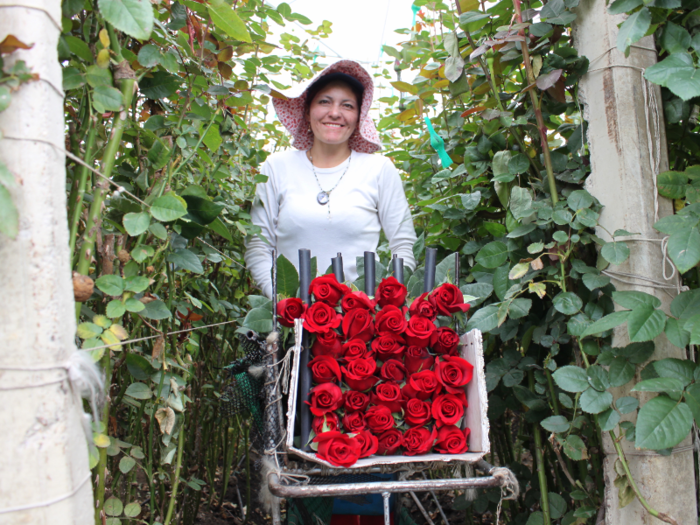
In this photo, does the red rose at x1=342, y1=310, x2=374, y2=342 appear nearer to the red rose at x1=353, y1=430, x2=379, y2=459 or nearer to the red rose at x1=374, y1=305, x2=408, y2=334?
the red rose at x1=374, y1=305, x2=408, y2=334

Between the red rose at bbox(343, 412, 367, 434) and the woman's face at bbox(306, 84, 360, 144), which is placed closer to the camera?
the red rose at bbox(343, 412, 367, 434)

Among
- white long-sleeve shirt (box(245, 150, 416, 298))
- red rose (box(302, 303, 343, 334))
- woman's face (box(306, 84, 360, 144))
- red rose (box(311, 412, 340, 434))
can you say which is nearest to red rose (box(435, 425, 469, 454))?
red rose (box(311, 412, 340, 434))

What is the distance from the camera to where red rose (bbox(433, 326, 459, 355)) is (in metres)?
1.14

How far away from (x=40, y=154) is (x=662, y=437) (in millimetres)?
1162

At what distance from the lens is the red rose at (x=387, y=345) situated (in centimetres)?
108

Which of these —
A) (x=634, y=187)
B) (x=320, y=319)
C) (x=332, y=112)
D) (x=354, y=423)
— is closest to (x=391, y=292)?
(x=320, y=319)

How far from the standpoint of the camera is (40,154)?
673 millimetres

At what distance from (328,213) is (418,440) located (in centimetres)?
104

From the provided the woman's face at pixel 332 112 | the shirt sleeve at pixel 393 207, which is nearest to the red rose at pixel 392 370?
the shirt sleeve at pixel 393 207

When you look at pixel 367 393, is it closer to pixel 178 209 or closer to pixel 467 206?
pixel 178 209

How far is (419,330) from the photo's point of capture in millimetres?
1096

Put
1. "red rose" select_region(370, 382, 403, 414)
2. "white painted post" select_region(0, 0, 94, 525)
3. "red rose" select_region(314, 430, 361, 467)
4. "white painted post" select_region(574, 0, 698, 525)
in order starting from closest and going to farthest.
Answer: "white painted post" select_region(0, 0, 94, 525) → "red rose" select_region(314, 430, 361, 467) → "red rose" select_region(370, 382, 403, 414) → "white painted post" select_region(574, 0, 698, 525)

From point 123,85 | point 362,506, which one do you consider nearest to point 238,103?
point 123,85

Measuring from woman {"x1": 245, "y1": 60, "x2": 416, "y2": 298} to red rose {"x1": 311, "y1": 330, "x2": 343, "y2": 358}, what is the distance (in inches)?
30.2
